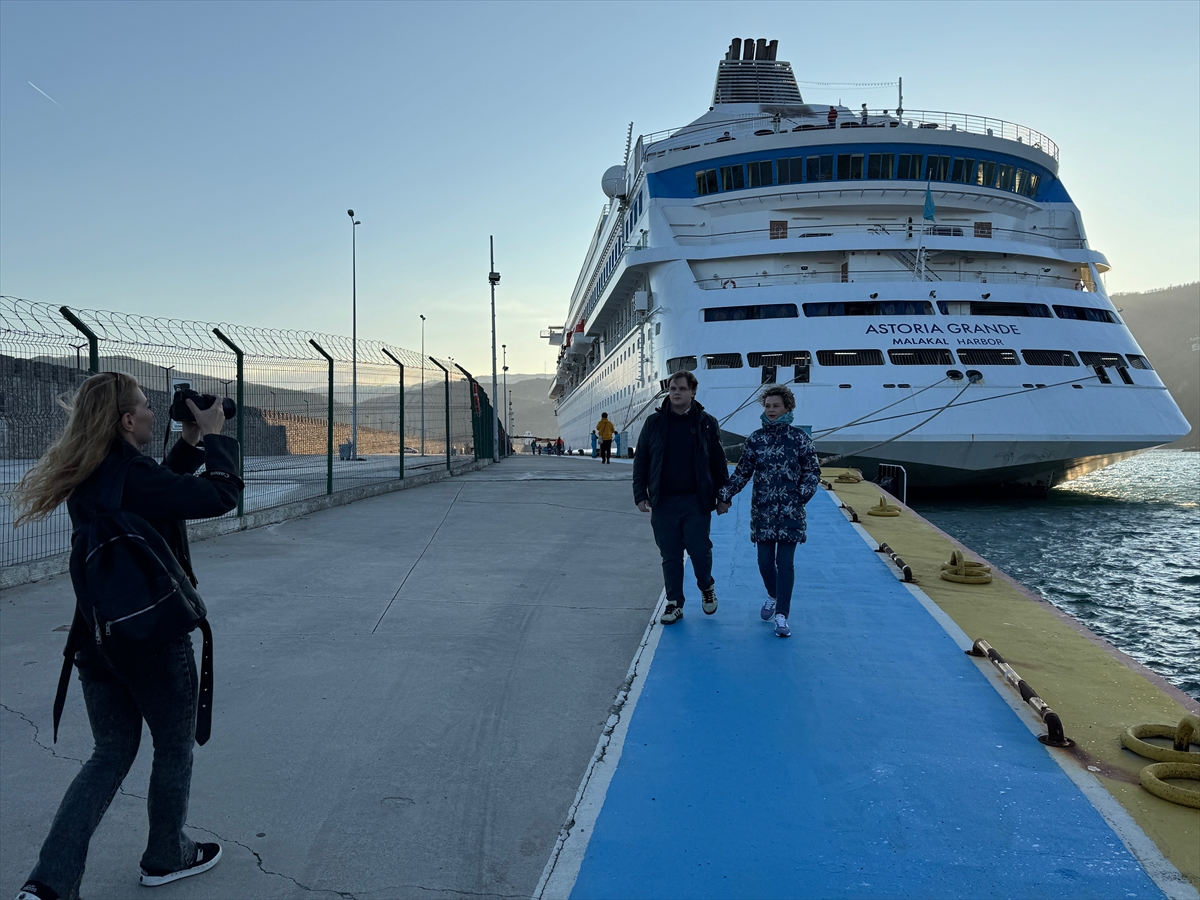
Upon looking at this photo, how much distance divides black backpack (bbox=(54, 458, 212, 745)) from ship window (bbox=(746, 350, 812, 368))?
1811 cm

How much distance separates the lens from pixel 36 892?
2598 millimetres

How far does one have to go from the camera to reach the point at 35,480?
8.79 feet

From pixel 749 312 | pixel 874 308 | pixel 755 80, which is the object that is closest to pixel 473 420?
pixel 749 312

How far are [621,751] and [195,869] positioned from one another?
1787 millimetres

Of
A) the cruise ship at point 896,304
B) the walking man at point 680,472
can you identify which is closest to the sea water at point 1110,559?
the cruise ship at point 896,304

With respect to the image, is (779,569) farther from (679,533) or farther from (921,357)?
(921,357)

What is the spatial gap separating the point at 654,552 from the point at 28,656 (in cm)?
557

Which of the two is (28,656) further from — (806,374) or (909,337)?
(909,337)

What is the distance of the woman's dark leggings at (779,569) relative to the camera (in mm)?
5746

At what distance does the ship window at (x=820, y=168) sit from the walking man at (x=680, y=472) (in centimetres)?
2066

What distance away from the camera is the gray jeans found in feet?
8.73

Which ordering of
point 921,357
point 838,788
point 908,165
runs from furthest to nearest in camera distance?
point 908,165 < point 921,357 < point 838,788

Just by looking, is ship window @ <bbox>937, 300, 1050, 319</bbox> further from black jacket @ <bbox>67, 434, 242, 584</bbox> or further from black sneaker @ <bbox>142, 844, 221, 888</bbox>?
black sneaker @ <bbox>142, 844, 221, 888</bbox>

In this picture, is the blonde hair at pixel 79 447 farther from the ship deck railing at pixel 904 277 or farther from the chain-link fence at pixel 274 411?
the ship deck railing at pixel 904 277
